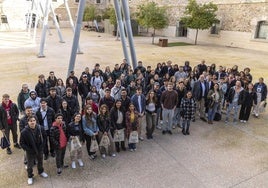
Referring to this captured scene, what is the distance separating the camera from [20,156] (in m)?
6.40

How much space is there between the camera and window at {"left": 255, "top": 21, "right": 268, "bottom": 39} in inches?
1008

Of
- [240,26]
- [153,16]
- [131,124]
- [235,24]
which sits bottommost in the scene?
[131,124]

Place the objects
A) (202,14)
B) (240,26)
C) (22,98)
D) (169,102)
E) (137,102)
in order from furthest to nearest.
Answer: (240,26) < (202,14) < (169,102) < (137,102) < (22,98)

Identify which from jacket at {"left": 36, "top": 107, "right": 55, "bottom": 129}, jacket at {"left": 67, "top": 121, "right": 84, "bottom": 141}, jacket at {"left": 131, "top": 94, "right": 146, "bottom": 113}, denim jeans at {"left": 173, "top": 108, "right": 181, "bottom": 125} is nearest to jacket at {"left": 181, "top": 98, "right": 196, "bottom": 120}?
denim jeans at {"left": 173, "top": 108, "right": 181, "bottom": 125}

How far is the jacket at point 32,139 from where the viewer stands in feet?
16.6

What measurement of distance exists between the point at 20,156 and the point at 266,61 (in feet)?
68.1

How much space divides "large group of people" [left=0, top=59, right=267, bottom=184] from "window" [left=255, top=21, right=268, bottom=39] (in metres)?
19.4

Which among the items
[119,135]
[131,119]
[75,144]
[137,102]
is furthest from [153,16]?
[75,144]

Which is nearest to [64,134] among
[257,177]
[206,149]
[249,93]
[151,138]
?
[151,138]

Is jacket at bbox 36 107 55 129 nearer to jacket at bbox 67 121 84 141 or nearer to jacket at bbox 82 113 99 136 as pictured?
jacket at bbox 67 121 84 141

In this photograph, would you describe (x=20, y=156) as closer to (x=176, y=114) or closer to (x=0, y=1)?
(x=176, y=114)

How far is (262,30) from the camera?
2600 centimetres

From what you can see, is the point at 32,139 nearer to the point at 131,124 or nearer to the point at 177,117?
the point at 131,124

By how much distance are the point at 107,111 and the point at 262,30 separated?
25.8 m
